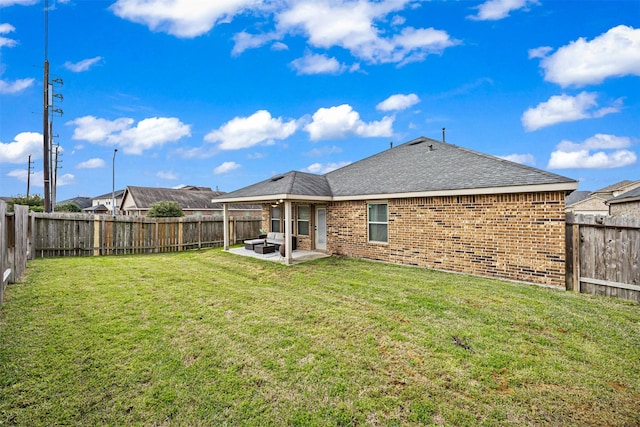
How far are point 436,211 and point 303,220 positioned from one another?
19.7ft

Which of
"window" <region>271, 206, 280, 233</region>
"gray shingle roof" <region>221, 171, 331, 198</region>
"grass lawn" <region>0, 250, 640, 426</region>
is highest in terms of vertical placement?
"gray shingle roof" <region>221, 171, 331, 198</region>

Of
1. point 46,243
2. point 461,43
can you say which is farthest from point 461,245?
point 46,243

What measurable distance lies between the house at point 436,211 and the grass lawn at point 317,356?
1569 millimetres

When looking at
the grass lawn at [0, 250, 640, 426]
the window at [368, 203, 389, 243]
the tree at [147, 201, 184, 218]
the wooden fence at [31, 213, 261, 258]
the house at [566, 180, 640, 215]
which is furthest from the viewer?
the house at [566, 180, 640, 215]

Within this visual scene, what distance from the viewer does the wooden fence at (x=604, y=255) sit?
18.9ft

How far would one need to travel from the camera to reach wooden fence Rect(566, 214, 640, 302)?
5.75 meters

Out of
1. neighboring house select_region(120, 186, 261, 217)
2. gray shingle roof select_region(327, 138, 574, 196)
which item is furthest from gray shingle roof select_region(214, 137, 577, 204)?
neighboring house select_region(120, 186, 261, 217)

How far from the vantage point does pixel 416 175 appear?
9.79m

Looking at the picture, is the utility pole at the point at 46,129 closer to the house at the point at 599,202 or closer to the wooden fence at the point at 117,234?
the wooden fence at the point at 117,234

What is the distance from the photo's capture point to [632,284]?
5746 mm

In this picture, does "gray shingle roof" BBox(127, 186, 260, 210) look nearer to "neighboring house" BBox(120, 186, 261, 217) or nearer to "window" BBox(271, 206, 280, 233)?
"neighboring house" BBox(120, 186, 261, 217)

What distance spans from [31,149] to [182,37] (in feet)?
120

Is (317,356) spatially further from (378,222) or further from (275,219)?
(275,219)

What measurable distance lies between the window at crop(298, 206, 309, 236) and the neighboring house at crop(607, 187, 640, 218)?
54.7ft
